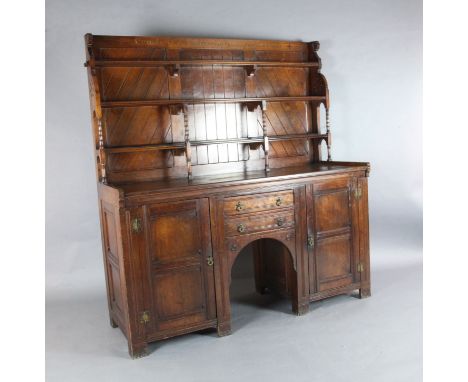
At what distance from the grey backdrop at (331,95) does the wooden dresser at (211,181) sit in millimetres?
331

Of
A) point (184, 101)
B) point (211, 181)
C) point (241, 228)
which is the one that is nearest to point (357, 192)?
point (241, 228)

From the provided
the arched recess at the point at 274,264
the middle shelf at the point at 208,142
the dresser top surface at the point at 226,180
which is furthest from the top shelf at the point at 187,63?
the arched recess at the point at 274,264

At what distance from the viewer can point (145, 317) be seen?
327 centimetres

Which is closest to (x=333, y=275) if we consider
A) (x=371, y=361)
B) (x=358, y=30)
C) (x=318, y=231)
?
(x=318, y=231)

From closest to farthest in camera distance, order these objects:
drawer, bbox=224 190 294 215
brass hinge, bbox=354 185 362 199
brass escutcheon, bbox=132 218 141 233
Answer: brass escutcheon, bbox=132 218 141 233 → drawer, bbox=224 190 294 215 → brass hinge, bbox=354 185 362 199

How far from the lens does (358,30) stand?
16.1ft

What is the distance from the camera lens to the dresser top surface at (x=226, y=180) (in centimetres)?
330

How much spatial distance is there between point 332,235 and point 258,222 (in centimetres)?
71

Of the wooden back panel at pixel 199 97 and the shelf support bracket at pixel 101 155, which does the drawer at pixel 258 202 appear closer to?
the wooden back panel at pixel 199 97

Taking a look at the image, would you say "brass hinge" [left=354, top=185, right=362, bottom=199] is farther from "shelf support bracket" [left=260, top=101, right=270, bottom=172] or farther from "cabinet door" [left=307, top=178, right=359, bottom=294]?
"shelf support bracket" [left=260, top=101, right=270, bottom=172]

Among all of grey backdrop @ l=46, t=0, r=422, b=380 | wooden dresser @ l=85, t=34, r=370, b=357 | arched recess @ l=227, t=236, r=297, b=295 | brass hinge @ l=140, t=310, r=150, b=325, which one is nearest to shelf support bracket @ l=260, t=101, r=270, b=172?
wooden dresser @ l=85, t=34, r=370, b=357

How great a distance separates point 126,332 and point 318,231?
5.32 feet

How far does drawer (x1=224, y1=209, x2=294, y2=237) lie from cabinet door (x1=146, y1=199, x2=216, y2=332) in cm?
19

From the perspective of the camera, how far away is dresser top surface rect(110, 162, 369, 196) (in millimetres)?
3303
